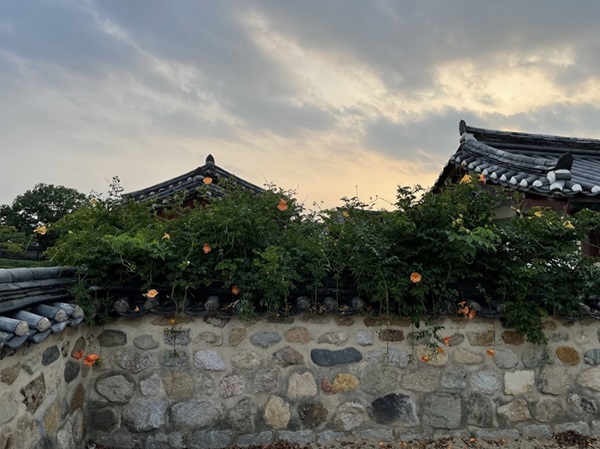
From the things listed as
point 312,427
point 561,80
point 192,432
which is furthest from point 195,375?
point 561,80

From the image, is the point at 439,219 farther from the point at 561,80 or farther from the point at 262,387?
the point at 561,80

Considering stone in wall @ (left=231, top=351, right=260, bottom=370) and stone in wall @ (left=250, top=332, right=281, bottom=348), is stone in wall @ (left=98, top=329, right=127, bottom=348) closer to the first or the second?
stone in wall @ (left=231, top=351, right=260, bottom=370)

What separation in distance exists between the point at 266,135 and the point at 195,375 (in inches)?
198

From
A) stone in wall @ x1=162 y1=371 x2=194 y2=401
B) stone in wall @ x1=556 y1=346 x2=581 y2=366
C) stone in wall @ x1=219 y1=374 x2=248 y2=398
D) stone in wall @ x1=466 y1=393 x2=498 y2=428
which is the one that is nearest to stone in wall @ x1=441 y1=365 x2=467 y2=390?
stone in wall @ x1=466 y1=393 x2=498 y2=428

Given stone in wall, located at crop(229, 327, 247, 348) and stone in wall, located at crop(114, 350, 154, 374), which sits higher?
stone in wall, located at crop(229, 327, 247, 348)

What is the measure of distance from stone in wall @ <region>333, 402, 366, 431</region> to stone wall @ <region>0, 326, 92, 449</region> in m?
1.76

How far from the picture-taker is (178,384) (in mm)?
2850

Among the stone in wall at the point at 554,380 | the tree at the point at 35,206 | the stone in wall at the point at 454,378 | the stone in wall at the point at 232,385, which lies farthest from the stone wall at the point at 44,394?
the tree at the point at 35,206

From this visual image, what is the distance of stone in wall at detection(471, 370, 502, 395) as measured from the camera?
3016 millimetres

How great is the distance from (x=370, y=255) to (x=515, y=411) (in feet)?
5.44

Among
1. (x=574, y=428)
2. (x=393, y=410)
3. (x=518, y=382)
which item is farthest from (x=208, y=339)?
(x=574, y=428)

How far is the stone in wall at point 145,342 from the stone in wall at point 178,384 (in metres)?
0.22

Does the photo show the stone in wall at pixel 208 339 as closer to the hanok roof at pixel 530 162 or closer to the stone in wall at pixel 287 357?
the stone in wall at pixel 287 357

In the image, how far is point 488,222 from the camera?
9.88ft
